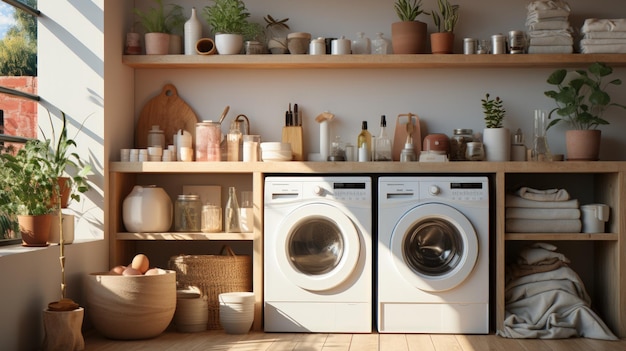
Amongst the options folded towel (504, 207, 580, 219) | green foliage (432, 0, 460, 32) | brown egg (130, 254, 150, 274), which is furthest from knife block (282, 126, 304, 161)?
folded towel (504, 207, 580, 219)

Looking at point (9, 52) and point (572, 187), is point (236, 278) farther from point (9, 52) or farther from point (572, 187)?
point (572, 187)

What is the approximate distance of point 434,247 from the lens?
4855 mm

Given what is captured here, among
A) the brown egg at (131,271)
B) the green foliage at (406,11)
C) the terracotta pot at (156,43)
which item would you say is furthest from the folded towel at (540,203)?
the terracotta pot at (156,43)

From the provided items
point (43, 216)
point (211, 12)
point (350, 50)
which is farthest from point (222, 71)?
point (43, 216)

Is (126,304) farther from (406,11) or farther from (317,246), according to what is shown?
(406,11)

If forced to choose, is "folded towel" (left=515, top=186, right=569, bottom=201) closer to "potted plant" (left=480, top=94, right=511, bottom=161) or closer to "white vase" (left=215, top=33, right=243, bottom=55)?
"potted plant" (left=480, top=94, right=511, bottom=161)

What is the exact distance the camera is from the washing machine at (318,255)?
4.81 m

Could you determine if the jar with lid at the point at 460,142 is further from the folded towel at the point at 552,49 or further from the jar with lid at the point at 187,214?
the jar with lid at the point at 187,214

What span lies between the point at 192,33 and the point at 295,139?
0.94 m

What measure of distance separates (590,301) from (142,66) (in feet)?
10.3

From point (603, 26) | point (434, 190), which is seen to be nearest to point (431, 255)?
point (434, 190)

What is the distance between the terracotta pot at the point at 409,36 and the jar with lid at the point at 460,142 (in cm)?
56

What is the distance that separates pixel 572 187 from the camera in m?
5.39

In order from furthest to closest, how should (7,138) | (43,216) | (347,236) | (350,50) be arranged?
(350,50), (347,236), (7,138), (43,216)
